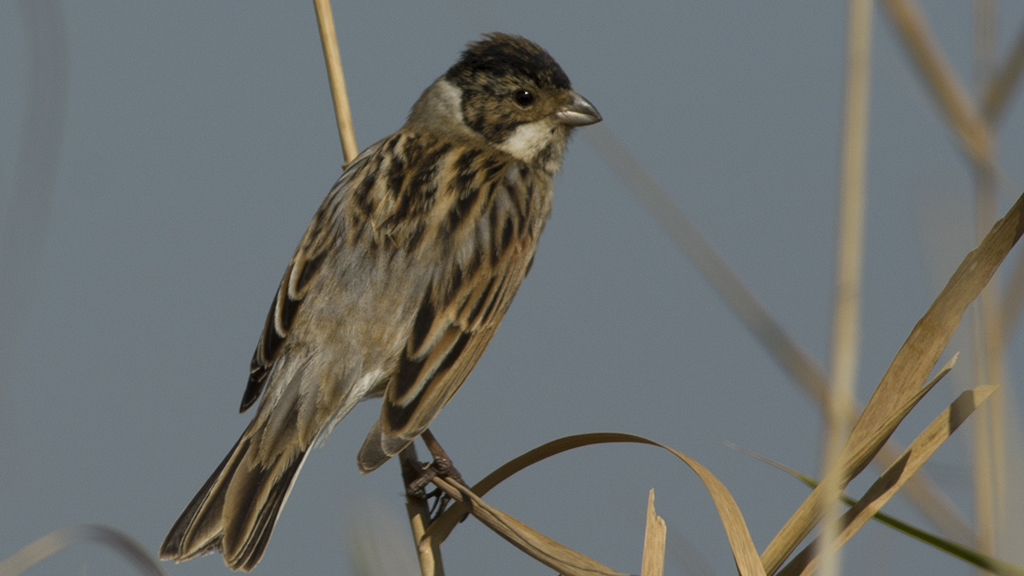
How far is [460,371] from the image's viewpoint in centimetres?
277

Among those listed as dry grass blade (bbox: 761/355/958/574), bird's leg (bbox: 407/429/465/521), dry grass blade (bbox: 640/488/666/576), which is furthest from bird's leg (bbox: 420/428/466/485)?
dry grass blade (bbox: 761/355/958/574)

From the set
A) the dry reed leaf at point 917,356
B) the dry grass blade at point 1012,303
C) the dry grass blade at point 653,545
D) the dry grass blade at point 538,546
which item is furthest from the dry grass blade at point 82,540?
the dry grass blade at point 1012,303

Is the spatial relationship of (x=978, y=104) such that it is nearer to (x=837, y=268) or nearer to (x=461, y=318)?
(x=837, y=268)

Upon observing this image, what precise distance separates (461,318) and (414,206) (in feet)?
1.16

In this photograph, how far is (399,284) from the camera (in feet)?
8.87

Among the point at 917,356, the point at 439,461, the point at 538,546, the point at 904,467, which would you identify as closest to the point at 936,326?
the point at 917,356

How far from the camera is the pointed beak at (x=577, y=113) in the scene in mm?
3266

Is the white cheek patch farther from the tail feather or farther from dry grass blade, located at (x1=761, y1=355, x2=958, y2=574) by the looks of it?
dry grass blade, located at (x1=761, y1=355, x2=958, y2=574)

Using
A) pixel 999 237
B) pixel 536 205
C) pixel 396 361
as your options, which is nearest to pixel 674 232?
pixel 999 237

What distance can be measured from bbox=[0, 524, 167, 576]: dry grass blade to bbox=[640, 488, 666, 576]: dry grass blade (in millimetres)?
720

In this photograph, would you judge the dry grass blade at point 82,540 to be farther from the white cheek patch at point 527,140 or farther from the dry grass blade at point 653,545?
the white cheek patch at point 527,140

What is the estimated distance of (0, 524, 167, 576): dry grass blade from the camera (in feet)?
4.98

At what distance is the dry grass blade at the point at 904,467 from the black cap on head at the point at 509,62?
212cm

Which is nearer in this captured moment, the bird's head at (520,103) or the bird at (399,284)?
the bird at (399,284)
